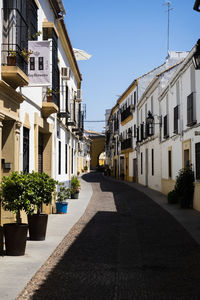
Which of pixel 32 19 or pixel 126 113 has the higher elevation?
pixel 126 113

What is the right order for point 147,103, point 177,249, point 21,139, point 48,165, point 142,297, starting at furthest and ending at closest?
point 147,103, point 48,165, point 21,139, point 177,249, point 142,297

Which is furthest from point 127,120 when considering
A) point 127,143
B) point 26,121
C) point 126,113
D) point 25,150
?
point 26,121

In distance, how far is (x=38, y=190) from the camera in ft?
25.5

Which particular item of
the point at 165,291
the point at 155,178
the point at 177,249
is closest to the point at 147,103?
the point at 155,178

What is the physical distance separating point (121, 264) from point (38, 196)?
2025mm

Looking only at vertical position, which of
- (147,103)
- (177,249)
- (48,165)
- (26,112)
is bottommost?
(177,249)

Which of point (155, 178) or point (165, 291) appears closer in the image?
point (165, 291)

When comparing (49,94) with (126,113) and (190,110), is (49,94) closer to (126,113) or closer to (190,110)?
(190,110)

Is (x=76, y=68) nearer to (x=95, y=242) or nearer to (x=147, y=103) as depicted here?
(x=147, y=103)

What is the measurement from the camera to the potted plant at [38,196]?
757cm

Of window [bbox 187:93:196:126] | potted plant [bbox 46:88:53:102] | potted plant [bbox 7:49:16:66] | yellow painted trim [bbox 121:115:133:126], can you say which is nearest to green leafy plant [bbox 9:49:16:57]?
potted plant [bbox 7:49:16:66]

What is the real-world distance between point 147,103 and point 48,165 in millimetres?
15168

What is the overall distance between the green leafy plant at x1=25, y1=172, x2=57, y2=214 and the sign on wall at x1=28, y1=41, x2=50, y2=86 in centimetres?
299

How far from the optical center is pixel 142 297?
516cm
